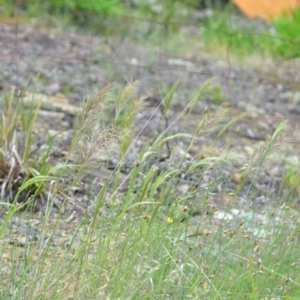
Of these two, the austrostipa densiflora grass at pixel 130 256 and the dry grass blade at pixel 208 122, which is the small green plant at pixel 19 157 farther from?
the dry grass blade at pixel 208 122

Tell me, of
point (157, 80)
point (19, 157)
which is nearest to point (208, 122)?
point (19, 157)

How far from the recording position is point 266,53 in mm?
6871

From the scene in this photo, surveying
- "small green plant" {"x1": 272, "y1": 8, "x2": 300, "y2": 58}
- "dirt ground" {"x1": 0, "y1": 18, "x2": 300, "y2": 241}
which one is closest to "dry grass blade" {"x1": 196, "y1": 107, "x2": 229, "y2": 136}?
"dirt ground" {"x1": 0, "y1": 18, "x2": 300, "y2": 241}

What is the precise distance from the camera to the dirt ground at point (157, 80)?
4.18m

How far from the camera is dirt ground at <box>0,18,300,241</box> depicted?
418 cm

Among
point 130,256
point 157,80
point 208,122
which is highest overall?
point 208,122

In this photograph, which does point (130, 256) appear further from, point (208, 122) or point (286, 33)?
point (286, 33)

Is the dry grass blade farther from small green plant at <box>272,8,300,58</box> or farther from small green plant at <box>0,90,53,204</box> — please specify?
small green plant at <box>272,8,300,58</box>

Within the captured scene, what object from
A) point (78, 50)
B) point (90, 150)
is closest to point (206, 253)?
point (90, 150)

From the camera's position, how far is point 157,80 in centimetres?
533

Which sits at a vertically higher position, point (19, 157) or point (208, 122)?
point (208, 122)

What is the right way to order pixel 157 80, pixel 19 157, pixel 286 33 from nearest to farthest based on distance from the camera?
1. pixel 19 157
2. pixel 157 80
3. pixel 286 33

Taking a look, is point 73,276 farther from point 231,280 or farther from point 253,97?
point 253,97

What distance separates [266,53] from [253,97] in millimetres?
1636
